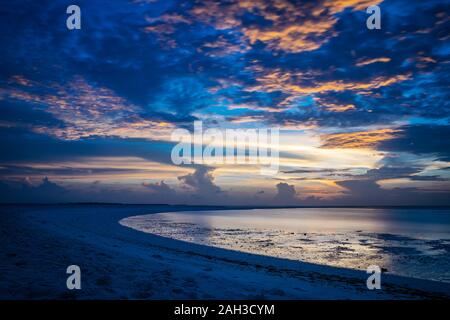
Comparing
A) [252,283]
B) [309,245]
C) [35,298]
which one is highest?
[35,298]

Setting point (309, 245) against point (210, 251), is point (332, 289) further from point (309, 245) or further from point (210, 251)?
point (309, 245)

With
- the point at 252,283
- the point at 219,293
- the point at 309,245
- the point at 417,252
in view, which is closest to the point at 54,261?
the point at 219,293

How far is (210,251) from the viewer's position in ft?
65.7

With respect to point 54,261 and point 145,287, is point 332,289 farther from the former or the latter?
point 54,261

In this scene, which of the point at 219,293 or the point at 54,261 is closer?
the point at 219,293

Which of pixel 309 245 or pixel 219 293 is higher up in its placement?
pixel 219 293

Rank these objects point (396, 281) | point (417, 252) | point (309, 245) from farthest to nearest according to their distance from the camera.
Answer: point (309, 245) < point (417, 252) < point (396, 281)

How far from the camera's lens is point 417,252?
22312 millimetres
